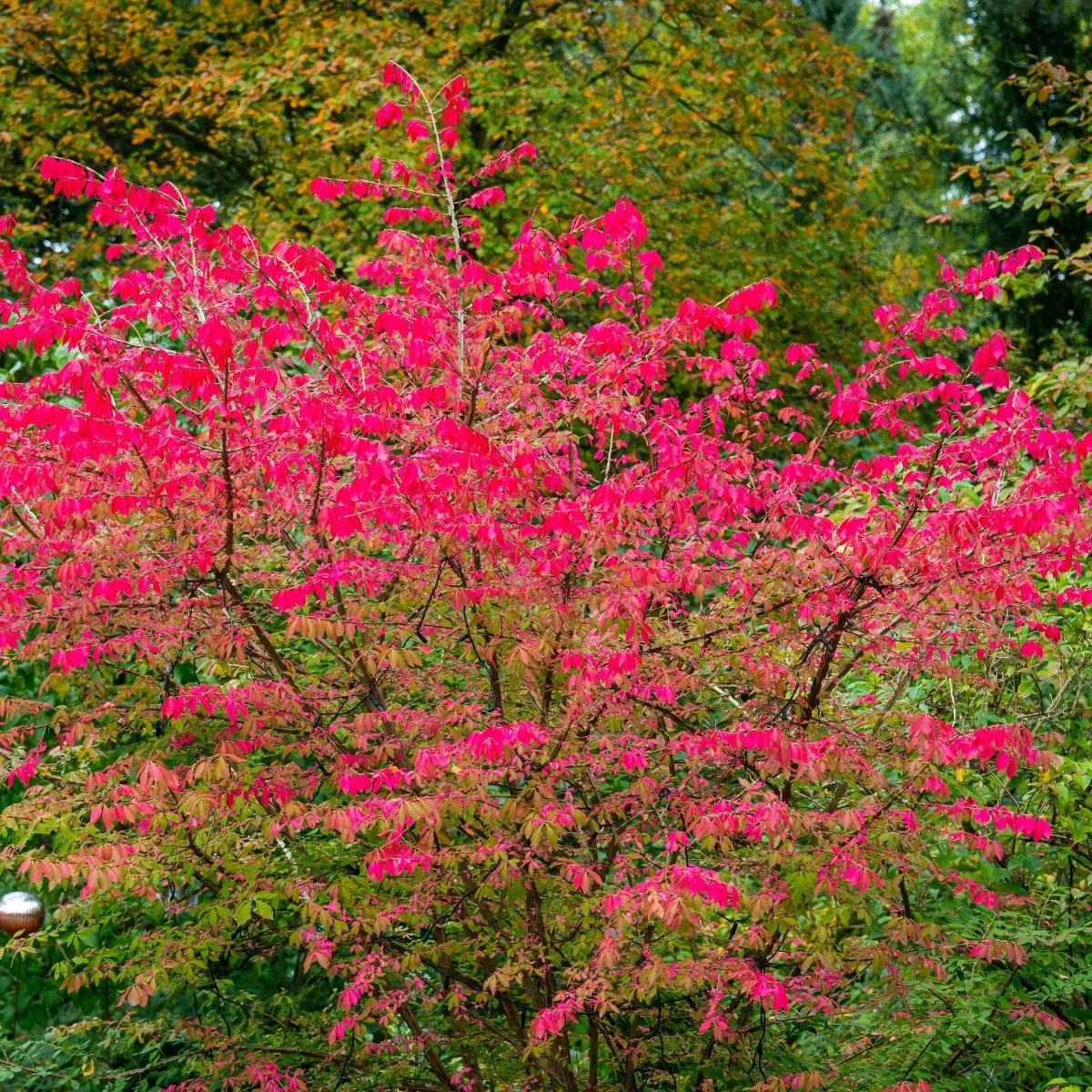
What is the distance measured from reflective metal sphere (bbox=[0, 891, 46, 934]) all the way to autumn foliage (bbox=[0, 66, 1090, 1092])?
0.51 m

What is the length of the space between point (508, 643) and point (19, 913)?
2718mm

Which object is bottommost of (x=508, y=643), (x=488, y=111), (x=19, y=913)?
(x=19, y=913)

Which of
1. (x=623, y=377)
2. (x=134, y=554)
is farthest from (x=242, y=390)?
(x=623, y=377)

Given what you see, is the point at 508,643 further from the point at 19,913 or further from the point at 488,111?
the point at 488,111

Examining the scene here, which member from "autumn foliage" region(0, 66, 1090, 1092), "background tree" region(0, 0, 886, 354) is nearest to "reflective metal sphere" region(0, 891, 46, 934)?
"autumn foliage" region(0, 66, 1090, 1092)

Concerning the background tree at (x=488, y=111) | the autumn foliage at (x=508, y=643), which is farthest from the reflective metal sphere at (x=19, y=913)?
the background tree at (x=488, y=111)

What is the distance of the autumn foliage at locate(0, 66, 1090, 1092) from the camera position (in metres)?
4.02

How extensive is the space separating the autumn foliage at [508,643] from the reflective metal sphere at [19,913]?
51 cm

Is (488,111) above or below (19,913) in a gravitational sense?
above

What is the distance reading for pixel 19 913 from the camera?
5.46m


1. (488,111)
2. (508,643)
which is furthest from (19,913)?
(488,111)

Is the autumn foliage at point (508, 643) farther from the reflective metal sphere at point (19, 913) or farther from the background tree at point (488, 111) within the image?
the background tree at point (488, 111)

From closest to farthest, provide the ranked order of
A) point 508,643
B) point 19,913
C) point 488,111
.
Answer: point 508,643 < point 19,913 < point 488,111

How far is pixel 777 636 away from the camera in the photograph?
172 inches
